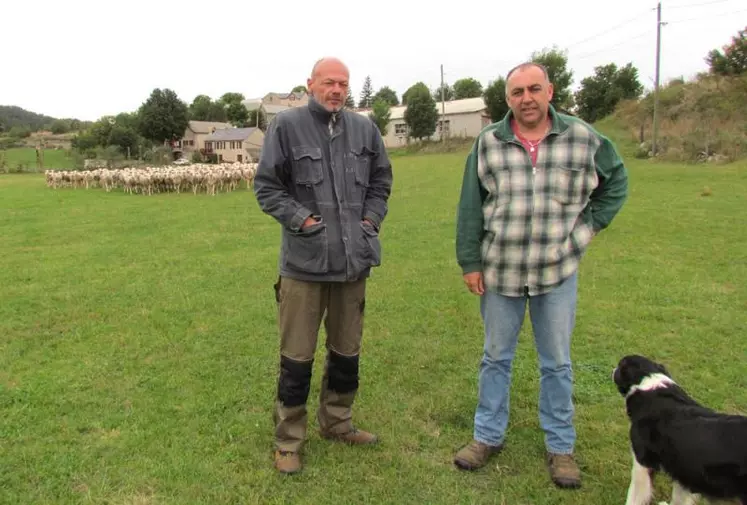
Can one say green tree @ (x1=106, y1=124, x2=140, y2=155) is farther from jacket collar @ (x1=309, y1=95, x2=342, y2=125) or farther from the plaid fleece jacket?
the plaid fleece jacket

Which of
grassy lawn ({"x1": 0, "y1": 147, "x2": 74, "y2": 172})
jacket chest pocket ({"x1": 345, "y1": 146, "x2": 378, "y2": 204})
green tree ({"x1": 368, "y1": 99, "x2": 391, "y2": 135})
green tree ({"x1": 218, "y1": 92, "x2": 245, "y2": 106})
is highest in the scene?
green tree ({"x1": 218, "y1": 92, "x2": 245, "y2": 106})

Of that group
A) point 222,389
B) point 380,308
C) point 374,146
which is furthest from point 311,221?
point 380,308

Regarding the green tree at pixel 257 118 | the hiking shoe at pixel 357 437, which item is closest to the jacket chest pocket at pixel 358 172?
the hiking shoe at pixel 357 437

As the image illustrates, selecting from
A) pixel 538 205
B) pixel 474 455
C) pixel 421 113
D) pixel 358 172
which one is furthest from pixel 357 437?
pixel 421 113

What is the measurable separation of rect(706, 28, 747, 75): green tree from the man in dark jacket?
4180 cm

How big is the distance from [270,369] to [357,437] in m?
1.53

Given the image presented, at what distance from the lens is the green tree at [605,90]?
170 feet

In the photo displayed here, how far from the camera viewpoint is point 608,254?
9297 millimetres

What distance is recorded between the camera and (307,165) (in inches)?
128

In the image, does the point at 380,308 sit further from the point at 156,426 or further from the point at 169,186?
the point at 169,186

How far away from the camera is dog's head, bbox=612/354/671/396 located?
3021mm

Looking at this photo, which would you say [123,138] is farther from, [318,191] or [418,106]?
[318,191]

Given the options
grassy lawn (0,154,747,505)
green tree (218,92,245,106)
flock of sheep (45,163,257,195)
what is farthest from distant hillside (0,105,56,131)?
grassy lawn (0,154,747,505)

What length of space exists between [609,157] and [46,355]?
528 cm
